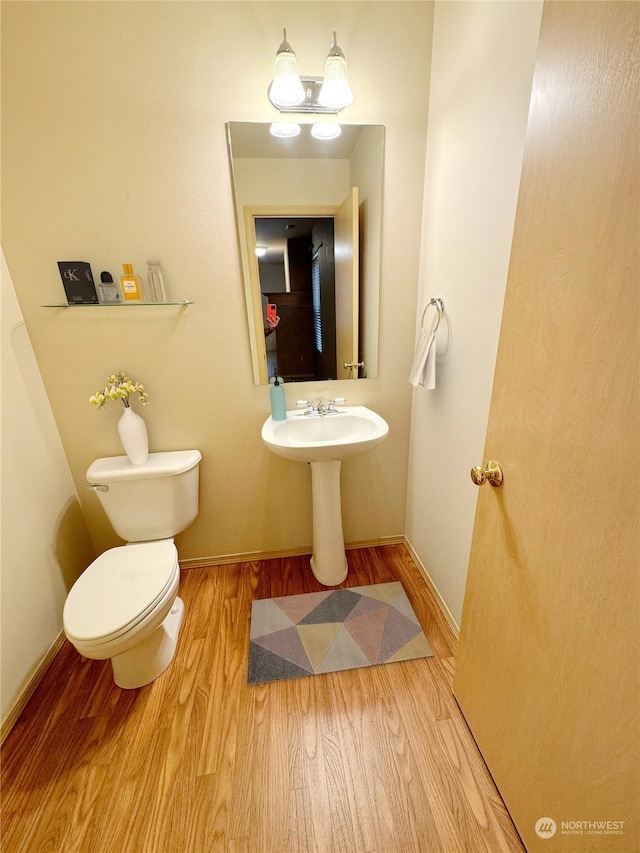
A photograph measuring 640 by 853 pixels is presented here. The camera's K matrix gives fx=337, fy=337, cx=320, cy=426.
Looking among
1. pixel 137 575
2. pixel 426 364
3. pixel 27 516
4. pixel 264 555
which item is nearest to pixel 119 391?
pixel 27 516

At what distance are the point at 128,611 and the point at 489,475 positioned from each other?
122 centimetres

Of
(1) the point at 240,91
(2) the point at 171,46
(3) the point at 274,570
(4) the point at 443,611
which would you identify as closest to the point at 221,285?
(1) the point at 240,91

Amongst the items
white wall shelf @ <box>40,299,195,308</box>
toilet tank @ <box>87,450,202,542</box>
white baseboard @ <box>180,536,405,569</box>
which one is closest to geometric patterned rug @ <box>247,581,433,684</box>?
white baseboard @ <box>180,536,405,569</box>

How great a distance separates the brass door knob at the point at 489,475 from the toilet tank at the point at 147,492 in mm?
1188

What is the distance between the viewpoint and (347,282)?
1.59 m

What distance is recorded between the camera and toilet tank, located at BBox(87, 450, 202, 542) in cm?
144

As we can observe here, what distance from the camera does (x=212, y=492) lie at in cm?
175

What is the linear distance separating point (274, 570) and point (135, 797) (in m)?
0.96

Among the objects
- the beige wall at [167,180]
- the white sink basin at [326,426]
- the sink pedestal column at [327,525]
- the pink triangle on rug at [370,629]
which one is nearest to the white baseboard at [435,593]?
the pink triangle on rug at [370,629]

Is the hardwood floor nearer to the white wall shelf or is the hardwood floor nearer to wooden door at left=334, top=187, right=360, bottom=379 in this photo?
wooden door at left=334, top=187, right=360, bottom=379

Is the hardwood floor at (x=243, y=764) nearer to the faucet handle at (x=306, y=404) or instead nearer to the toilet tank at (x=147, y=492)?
the toilet tank at (x=147, y=492)

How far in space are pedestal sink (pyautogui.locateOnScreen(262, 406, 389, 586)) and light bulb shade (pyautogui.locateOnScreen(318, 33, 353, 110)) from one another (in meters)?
1.19

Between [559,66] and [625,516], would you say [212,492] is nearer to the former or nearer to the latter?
[625,516]

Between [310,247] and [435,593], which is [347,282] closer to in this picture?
[310,247]
